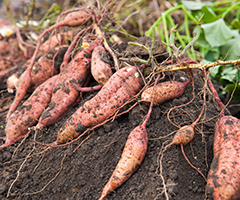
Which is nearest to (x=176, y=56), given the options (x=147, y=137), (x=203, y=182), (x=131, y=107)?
(x=131, y=107)

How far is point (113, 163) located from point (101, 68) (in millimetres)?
748

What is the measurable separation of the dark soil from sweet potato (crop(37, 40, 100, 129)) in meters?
0.15

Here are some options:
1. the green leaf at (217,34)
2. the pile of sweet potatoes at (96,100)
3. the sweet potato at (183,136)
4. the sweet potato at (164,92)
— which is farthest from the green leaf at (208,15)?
the sweet potato at (183,136)

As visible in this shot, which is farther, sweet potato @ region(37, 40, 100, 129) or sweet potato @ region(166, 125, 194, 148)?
sweet potato @ region(37, 40, 100, 129)

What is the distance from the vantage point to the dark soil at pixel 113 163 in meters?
1.26

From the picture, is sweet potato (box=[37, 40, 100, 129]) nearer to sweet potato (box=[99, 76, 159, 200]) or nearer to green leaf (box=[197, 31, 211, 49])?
sweet potato (box=[99, 76, 159, 200])

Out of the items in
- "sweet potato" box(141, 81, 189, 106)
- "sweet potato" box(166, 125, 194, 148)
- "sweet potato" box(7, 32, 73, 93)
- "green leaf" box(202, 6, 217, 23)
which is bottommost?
"green leaf" box(202, 6, 217, 23)

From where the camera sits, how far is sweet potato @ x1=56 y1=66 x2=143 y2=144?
62.9 inches

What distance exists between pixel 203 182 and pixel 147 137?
404 mm

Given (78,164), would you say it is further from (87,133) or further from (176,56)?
(176,56)

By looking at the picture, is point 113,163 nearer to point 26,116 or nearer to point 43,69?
point 26,116

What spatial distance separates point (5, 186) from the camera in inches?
58.6

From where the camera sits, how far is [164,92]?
5.09 ft

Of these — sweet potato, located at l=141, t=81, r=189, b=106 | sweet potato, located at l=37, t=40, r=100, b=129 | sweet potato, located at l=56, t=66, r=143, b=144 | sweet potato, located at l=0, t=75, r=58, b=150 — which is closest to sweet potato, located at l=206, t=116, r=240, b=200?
sweet potato, located at l=141, t=81, r=189, b=106
